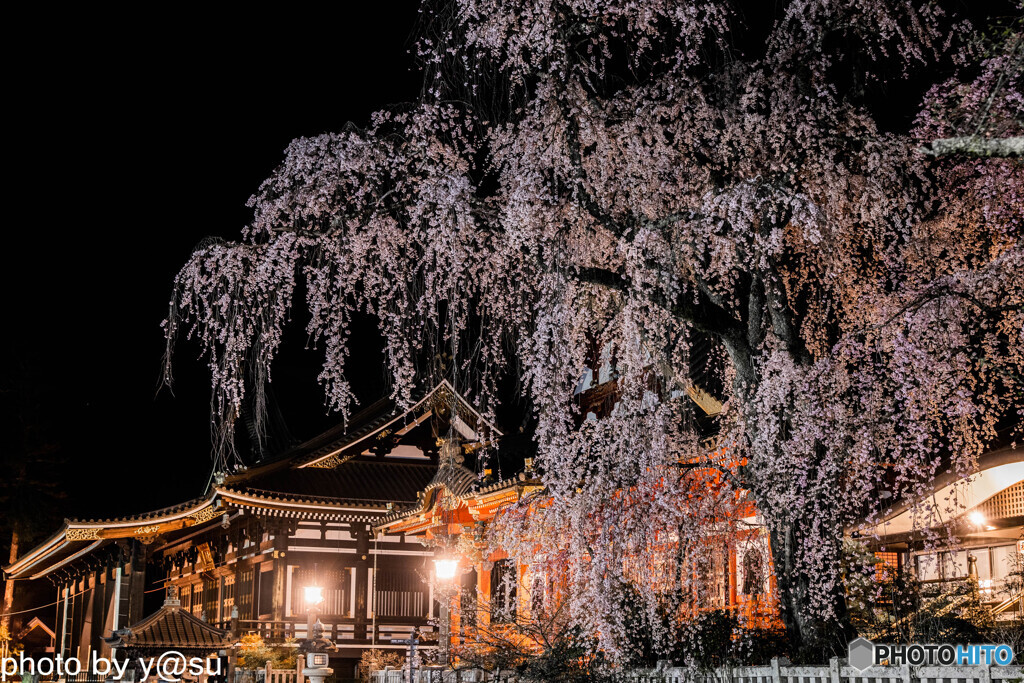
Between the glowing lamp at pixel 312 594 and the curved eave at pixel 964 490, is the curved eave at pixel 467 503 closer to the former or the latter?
the glowing lamp at pixel 312 594

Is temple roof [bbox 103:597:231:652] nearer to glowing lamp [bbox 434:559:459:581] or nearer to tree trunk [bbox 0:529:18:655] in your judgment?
glowing lamp [bbox 434:559:459:581]

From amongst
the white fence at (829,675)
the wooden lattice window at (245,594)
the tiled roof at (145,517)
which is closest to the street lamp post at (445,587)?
the white fence at (829,675)

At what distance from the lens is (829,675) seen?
27.7 ft

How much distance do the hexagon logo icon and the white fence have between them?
1.59 ft

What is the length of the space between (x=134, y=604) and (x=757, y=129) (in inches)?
738

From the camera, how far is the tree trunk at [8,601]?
3356cm

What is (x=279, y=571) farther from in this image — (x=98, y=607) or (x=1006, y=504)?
(x=1006, y=504)

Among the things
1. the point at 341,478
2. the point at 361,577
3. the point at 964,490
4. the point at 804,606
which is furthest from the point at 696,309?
the point at 341,478

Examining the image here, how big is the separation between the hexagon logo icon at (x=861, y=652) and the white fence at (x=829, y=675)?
485 mm

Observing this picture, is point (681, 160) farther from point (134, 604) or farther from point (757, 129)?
point (134, 604)

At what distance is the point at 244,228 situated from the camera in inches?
408

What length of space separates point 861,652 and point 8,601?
35.7 m

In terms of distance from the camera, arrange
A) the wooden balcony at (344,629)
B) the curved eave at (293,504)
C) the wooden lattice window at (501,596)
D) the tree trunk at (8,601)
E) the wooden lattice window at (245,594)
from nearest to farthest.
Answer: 1. the wooden lattice window at (501,596)
2. the curved eave at (293,504)
3. the wooden balcony at (344,629)
4. the wooden lattice window at (245,594)
5. the tree trunk at (8,601)

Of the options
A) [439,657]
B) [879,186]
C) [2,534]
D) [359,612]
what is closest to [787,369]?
[879,186]
